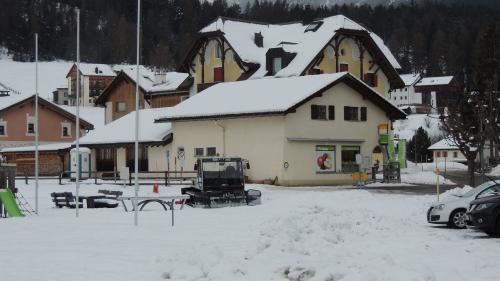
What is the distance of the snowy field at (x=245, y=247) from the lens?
1281cm

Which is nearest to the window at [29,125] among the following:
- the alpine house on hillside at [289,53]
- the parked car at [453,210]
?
the alpine house on hillside at [289,53]

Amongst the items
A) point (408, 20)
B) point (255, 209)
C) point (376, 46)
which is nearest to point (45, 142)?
point (376, 46)

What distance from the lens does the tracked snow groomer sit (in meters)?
30.7

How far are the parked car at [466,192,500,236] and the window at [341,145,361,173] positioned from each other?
96.5 ft

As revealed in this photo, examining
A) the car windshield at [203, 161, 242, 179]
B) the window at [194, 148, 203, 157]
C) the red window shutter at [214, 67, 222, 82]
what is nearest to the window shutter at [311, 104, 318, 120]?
the window at [194, 148, 203, 157]

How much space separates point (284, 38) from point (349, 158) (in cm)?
2390

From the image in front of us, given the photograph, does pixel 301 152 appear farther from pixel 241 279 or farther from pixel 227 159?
pixel 241 279

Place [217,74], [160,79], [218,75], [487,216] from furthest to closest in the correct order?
[160,79]
[217,74]
[218,75]
[487,216]

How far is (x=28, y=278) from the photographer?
12898 millimetres

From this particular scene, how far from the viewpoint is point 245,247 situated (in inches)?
651

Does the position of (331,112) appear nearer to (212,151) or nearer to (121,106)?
(212,151)

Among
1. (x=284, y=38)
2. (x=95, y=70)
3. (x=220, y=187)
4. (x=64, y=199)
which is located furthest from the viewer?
(x=95, y=70)

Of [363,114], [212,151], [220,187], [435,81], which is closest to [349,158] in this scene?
[363,114]

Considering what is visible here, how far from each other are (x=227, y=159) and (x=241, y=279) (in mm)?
20281
